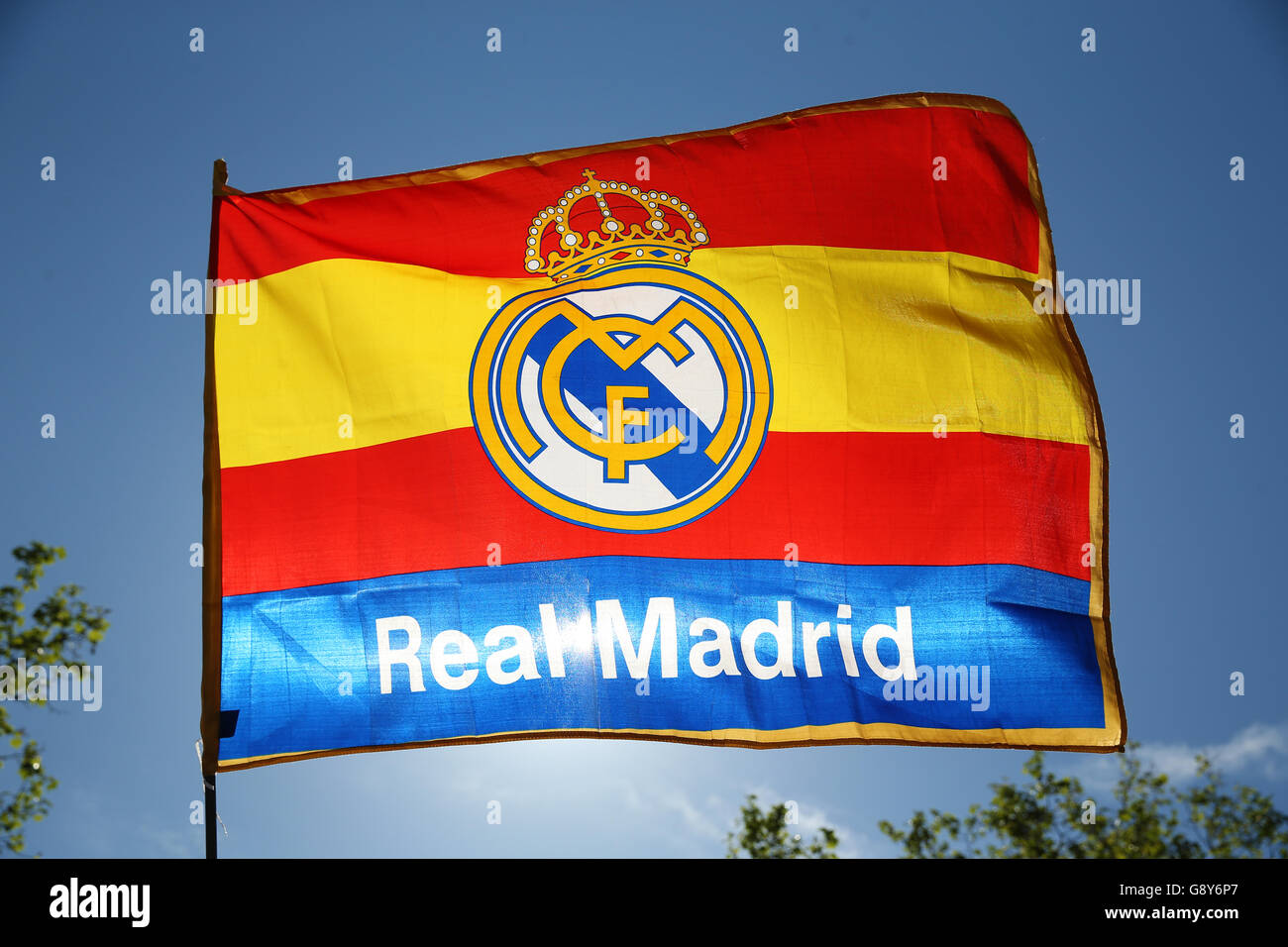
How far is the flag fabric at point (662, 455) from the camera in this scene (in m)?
7.62

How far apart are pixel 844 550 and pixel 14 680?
295 inches

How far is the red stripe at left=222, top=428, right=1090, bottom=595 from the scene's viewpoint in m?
7.82

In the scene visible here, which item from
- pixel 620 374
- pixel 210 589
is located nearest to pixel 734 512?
pixel 620 374

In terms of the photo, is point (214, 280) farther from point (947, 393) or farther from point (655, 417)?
point (947, 393)

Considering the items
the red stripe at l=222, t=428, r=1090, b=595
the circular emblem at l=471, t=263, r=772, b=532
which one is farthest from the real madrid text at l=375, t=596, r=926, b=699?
the circular emblem at l=471, t=263, r=772, b=532

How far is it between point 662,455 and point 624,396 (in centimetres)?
42

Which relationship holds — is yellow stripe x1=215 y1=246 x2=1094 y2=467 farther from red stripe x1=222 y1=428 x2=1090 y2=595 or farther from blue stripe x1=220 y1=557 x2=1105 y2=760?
blue stripe x1=220 y1=557 x2=1105 y2=760

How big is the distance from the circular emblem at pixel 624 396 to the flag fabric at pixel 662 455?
0.06 feet

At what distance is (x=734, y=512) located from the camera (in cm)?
813

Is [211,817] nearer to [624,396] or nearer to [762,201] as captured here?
[624,396]

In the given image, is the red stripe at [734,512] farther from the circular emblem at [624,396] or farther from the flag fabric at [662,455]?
the circular emblem at [624,396]

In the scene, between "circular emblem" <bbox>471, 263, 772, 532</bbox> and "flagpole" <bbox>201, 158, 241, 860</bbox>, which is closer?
"flagpole" <bbox>201, 158, 241, 860</bbox>

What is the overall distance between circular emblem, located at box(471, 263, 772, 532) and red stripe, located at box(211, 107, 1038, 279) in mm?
465
